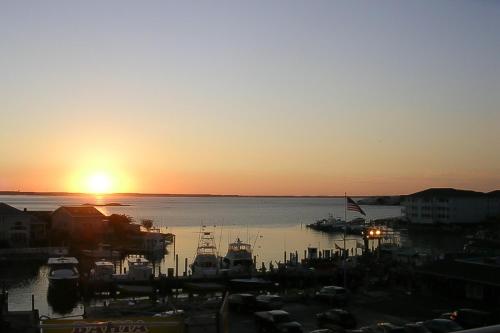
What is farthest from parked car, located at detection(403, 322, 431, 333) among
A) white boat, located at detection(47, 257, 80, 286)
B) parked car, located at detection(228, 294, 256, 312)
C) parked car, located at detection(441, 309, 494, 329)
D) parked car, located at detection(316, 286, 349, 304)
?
white boat, located at detection(47, 257, 80, 286)

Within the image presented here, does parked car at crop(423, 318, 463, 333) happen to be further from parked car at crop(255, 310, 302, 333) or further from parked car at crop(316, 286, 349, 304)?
parked car at crop(316, 286, 349, 304)

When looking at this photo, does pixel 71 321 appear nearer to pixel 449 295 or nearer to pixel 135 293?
pixel 449 295

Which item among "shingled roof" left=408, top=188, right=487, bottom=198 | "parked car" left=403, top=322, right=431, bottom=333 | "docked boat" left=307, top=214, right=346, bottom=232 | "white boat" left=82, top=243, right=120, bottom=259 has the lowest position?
"parked car" left=403, top=322, right=431, bottom=333

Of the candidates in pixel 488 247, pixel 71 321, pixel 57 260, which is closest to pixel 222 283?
pixel 57 260

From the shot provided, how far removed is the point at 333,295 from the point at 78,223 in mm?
28624

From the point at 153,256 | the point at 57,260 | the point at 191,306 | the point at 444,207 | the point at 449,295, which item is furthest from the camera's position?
the point at 444,207

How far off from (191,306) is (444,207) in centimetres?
5203

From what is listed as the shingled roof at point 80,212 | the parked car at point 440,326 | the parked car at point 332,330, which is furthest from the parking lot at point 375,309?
the shingled roof at point 80,212

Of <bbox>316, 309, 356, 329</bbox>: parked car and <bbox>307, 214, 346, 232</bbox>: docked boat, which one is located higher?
<bbox>307, 214, 346, 232</bbox>: docked boat

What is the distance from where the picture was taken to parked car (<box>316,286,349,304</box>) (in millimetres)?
18156

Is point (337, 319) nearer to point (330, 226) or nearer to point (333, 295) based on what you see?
point (333, 295)

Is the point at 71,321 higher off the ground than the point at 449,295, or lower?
higher

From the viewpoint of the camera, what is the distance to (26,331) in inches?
479

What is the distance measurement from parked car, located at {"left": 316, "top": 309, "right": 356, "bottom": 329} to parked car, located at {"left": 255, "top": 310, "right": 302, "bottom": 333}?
3.55 feet
